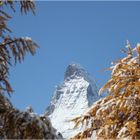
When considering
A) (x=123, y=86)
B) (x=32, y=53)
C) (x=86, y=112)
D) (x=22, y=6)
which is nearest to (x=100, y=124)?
(x=86, y=112)

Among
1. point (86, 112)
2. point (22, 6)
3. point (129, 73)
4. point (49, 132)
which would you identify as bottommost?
point (49, 132)

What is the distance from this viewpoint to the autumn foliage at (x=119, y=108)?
25.3 ft

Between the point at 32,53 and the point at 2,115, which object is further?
the point at 32,53

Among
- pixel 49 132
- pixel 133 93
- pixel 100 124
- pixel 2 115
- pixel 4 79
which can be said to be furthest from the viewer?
pixel 100 124

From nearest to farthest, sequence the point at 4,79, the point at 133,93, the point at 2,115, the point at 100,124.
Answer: the point at 2,115 < the point at 4,79 < the point at 133,93 < the point at 100,124

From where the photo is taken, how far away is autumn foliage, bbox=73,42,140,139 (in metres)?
7.72

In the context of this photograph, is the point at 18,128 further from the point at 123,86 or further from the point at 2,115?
the point at 123,86

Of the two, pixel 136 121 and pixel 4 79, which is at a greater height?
pixel 4 79

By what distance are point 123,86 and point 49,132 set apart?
3508mm

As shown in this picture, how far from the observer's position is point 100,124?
870cm

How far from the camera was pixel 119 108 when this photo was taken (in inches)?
313

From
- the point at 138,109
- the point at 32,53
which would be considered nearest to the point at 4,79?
the point at 32,53

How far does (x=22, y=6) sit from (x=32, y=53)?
1273 mm

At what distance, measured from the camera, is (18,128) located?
570 centimetres
